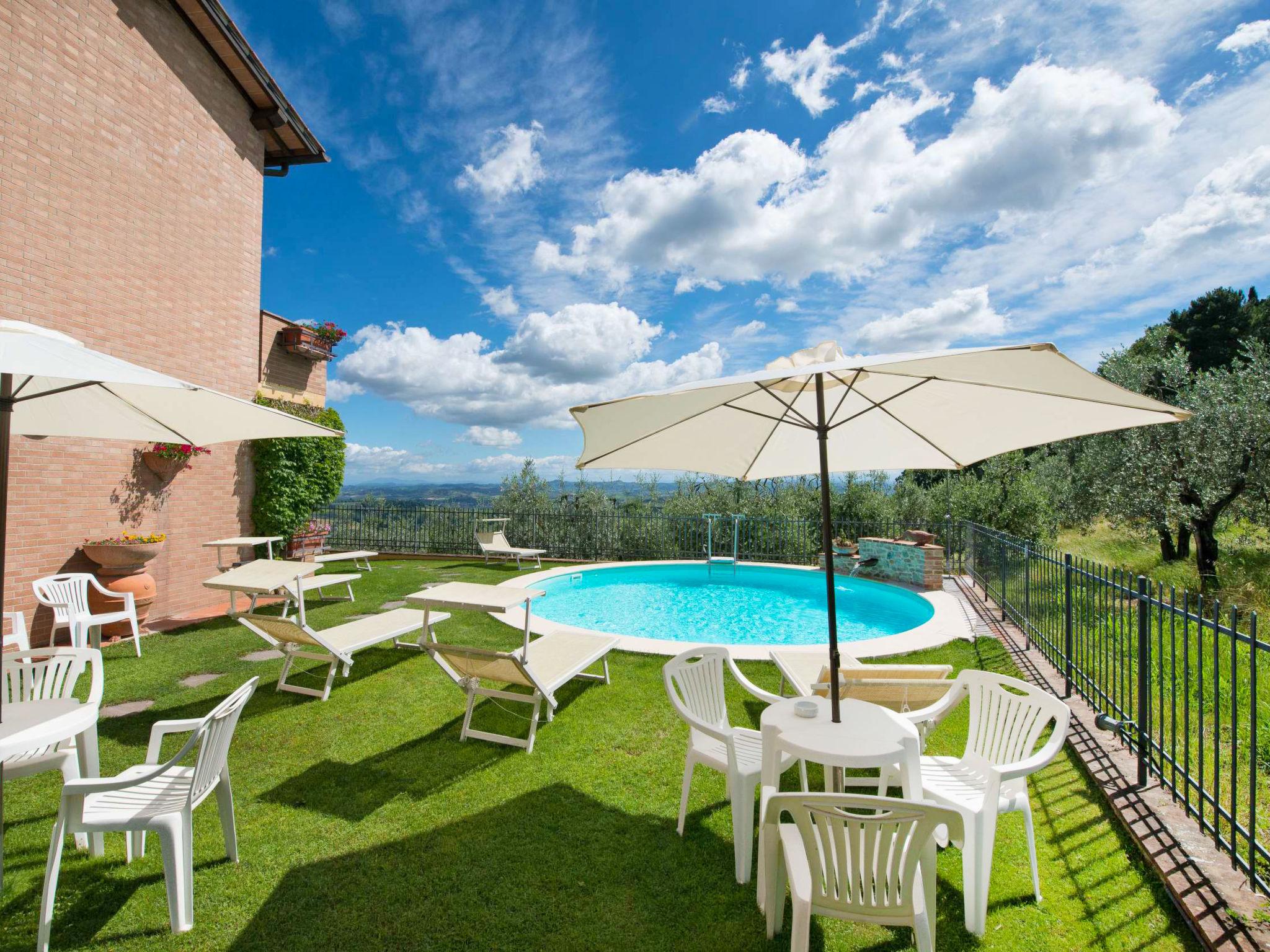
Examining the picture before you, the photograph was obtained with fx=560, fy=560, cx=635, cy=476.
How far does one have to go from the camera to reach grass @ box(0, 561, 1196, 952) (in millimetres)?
2461

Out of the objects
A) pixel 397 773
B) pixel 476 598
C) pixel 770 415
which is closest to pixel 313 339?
pixel 476 598

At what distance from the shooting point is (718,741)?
3.30 meters

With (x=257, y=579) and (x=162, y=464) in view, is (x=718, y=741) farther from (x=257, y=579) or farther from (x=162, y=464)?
(x=162, y=464)

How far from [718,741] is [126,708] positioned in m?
5.29

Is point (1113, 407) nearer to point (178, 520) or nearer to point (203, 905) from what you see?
point (203, 905)

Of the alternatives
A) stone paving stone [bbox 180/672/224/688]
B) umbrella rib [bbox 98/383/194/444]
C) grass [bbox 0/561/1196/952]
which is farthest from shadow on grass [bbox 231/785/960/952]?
stone paving stone [bbox 180/672/224/688]

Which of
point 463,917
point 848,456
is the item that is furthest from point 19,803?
point 848,456

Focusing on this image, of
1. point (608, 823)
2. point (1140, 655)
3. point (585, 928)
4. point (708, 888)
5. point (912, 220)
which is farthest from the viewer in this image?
point (912, 220)

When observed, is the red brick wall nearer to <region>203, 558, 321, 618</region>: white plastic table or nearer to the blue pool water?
<region>203, 558, 321, 618</region>: white plastic table

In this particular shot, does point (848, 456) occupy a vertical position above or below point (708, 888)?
above

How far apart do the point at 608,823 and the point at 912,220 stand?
13.3 m

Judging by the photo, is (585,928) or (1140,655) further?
(1140,655)

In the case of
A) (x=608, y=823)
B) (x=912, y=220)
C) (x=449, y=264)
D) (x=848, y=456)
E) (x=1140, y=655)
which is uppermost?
(x=449, y=264)

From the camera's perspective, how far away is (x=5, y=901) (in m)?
2.61
